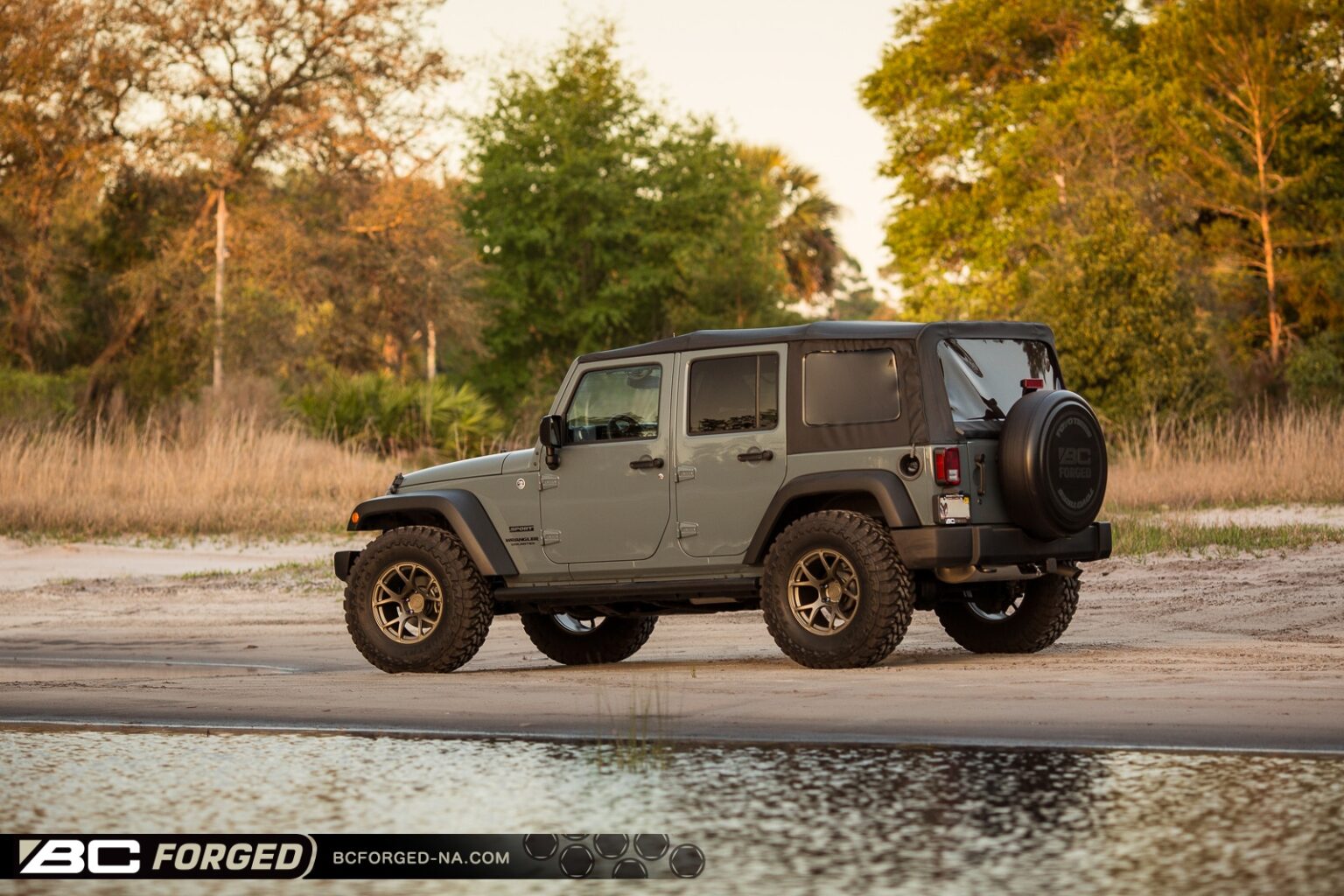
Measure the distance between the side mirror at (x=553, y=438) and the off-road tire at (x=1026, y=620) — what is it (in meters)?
2.60

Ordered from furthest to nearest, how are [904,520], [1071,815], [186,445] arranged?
[186,445] → [904,520] → [1071,815]

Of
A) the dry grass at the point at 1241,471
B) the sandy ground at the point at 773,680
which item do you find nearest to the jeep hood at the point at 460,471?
the sandy ground at the point at 773,680

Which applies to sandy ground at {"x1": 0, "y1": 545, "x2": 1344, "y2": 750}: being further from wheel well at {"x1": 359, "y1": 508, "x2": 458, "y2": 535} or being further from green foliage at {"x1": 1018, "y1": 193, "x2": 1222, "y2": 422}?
green foliage at {"x1": 1018, "y1": 193, "x2": 1222, "y2": 422}

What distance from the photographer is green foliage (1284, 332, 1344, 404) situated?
42.8 m

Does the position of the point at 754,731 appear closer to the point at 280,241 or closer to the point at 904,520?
the point at 904,520

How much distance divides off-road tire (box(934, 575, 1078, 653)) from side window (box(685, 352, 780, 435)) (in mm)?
1978

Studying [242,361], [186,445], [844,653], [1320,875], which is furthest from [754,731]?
[242,361]

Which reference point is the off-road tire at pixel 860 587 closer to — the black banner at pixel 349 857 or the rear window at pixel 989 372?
the rear window at pixel 989 372

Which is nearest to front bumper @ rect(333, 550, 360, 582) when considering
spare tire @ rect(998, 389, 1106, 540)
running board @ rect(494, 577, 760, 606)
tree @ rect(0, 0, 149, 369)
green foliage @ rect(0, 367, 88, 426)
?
running board @ rect(494, 577, 760, 606)

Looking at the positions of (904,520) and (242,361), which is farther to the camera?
(242,361)

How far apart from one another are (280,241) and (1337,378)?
78.6 ft

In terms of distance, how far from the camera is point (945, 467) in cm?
1084

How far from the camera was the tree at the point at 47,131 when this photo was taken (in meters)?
42.3

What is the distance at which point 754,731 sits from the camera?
860cm
